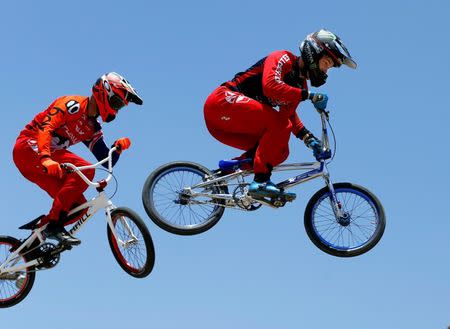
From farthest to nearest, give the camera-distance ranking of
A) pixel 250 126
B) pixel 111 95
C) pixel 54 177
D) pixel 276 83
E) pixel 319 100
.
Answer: pixel 54 177 → pixel 111 95 → pixel 250 126 → pixel 319 100 → pixel 276 83

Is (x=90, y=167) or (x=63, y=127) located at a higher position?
(x=63, y=127)

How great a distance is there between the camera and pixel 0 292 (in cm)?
2217

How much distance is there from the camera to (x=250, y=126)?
20.6m

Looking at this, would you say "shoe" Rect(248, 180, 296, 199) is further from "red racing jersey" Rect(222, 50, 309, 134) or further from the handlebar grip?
the handlebar grip

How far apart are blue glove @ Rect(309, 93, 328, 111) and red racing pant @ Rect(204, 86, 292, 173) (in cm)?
56

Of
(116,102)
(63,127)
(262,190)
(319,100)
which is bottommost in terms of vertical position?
(262,190)

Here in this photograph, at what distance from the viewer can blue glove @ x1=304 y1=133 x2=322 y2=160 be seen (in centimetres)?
2092

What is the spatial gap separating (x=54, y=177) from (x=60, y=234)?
101 centimetres

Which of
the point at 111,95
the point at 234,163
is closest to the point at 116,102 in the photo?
the point at 111,95

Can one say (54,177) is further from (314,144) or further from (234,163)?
(314,144)

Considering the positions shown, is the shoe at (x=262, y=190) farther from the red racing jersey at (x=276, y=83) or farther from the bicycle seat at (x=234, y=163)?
the red racing jersey at (x=276, y=83)

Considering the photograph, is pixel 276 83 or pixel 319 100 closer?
pixel 276 83

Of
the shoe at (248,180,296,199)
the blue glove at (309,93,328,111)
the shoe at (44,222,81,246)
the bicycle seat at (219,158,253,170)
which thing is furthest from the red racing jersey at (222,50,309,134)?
the shoe at (44,222,81,246)

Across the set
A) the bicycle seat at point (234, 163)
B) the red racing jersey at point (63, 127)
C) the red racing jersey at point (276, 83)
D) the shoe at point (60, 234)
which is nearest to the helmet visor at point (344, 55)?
the red racing jersey at point (276, 83)
